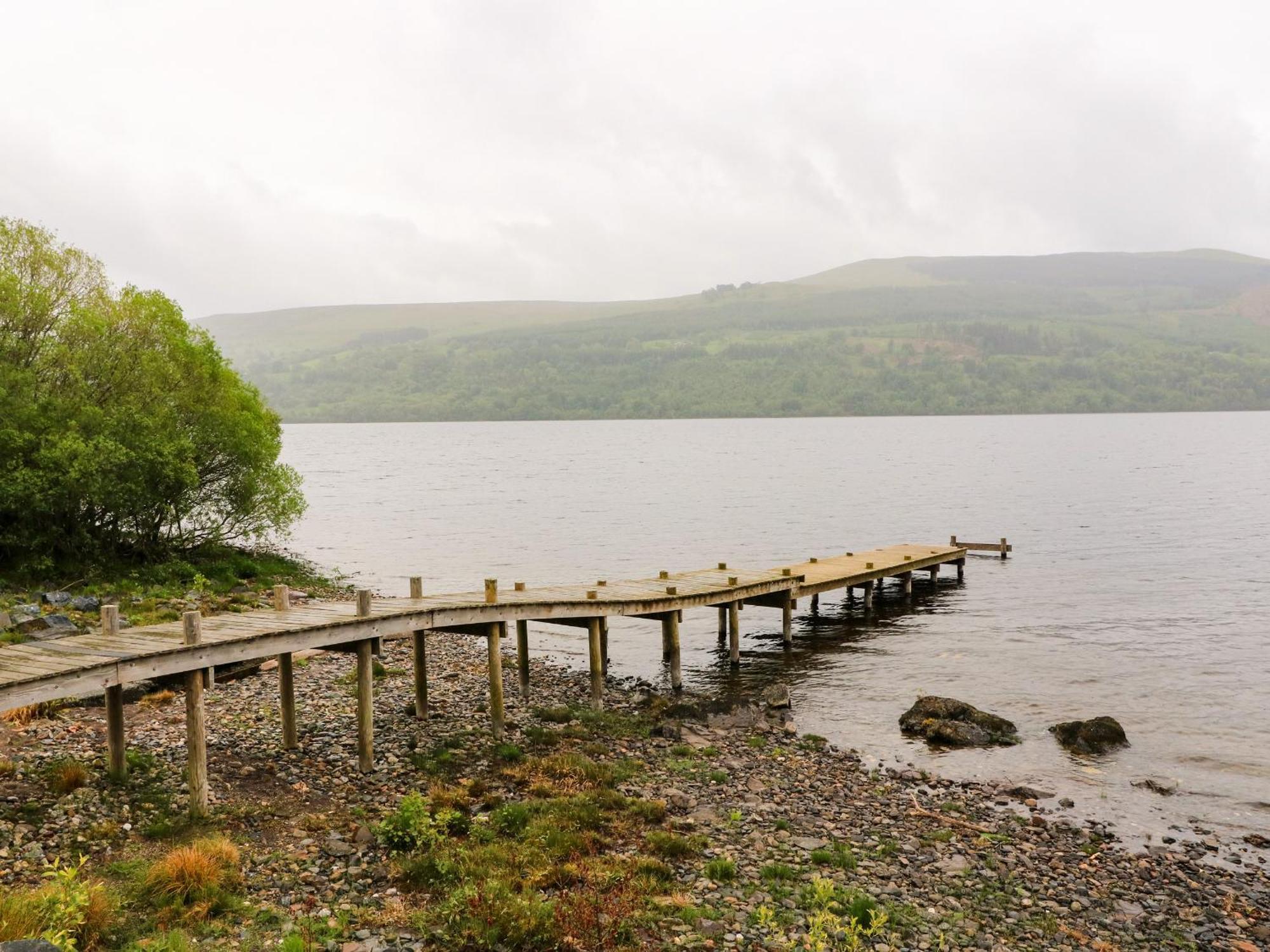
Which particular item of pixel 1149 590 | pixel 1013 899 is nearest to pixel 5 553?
pixel 1013 899

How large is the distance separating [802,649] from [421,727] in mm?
16835

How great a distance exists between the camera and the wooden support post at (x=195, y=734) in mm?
15227

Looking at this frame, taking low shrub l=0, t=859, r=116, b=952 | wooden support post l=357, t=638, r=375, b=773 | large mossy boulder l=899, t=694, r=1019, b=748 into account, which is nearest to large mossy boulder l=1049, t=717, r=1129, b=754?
large mossy boulder l=899, t=694, r=1019, b=748

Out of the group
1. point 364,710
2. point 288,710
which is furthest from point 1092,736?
point 288,710

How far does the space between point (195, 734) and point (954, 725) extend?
17693 millimetres

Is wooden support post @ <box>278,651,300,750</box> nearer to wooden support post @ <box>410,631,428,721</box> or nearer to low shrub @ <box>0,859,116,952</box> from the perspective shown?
wooden support post @ <box>410,631,428,721</box>

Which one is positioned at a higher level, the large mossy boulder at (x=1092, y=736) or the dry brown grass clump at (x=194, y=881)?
the dry brown grass clump at (x=194, y=881)

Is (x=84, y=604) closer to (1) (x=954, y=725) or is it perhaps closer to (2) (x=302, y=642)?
(2) (x=302, y=642)

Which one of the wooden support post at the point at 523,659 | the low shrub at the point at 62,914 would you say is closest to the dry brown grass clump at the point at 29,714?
the low shrub at the point at 62,914

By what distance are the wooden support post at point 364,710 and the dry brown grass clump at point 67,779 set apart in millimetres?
4747

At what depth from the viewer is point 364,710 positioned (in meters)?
18.4

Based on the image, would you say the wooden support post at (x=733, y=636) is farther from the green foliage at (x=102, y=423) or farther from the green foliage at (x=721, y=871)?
the green foliage at (x=102, y=423)

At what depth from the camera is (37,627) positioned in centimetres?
2520

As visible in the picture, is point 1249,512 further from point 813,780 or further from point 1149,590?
point 813,780
